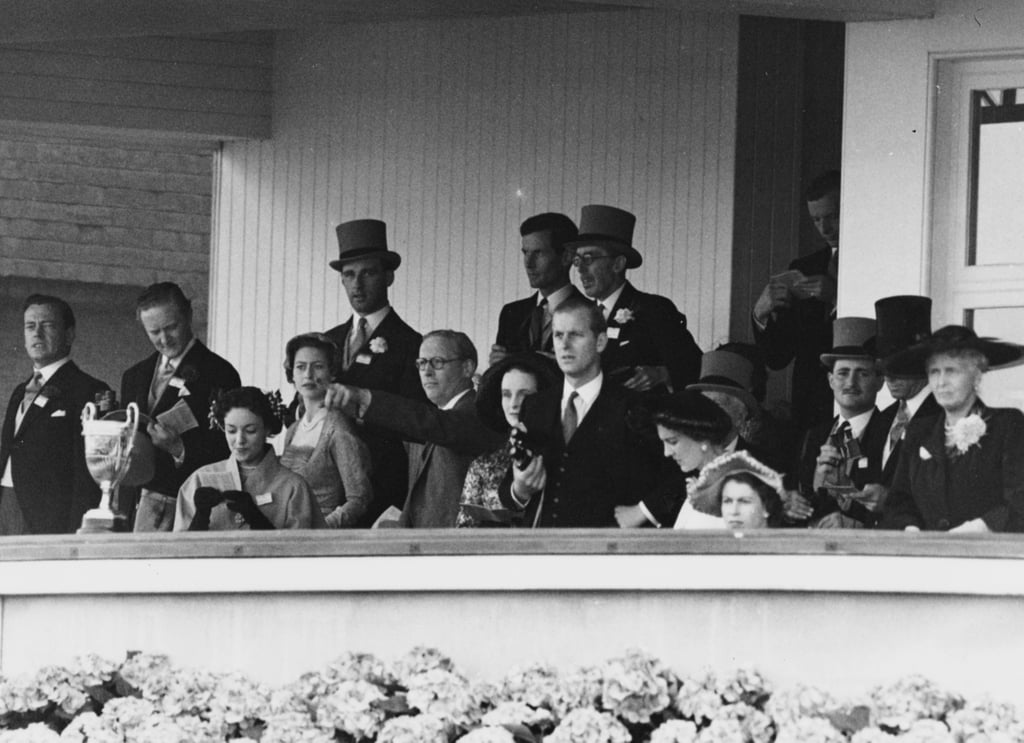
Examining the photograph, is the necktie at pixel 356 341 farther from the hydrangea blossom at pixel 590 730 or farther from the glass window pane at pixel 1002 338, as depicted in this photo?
the hydrangea blossom at pixel 590 730

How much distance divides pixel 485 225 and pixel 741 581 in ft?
14.6

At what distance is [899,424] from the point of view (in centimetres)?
735

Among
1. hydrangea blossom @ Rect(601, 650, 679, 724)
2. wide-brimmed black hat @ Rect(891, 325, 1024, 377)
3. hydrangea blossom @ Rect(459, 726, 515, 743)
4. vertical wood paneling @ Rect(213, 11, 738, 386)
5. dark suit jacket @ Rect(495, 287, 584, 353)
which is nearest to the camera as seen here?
hydrangea blossom @ Rect(459, 726, 515, 743)

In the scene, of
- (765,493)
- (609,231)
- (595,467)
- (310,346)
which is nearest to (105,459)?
(310,346)

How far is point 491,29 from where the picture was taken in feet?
36.6

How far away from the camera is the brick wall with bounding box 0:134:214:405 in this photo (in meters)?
14.7

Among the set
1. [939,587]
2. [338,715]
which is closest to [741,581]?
[939,587]

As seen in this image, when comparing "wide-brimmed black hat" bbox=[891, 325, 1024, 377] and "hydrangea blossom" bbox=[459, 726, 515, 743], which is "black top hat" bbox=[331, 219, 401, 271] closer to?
"wide-brimmed black hat" bbox=[891, 325, 1024, 377]

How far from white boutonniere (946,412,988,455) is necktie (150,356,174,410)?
3554mm

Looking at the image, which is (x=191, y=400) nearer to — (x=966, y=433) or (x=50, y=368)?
(x=50, y=368)

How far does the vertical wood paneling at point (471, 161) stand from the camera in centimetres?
1073

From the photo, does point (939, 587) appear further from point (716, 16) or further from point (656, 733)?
point (716, 16)

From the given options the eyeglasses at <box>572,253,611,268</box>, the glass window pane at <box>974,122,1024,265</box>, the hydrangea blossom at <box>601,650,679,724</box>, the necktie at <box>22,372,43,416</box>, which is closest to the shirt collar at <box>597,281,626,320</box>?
the eyeglasses at <box>572,253,611,268</box>

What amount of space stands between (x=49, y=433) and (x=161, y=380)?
54 cm
